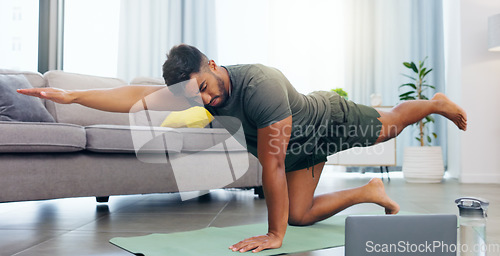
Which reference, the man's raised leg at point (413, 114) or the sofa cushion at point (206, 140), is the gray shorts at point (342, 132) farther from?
the sofa cushion at point (206, 140)

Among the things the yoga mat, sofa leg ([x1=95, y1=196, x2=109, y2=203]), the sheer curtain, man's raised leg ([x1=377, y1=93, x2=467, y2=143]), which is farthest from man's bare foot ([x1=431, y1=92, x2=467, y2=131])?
the sheer curtain

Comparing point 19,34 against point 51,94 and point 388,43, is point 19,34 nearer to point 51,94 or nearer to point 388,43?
point 51,94

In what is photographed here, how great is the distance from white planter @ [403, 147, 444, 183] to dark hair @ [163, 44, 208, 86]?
298 cm

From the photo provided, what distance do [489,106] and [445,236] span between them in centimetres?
355

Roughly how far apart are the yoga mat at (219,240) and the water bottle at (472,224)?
0.50m

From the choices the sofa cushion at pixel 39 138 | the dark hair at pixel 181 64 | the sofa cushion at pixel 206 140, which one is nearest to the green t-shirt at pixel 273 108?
the dark hair at pixel 181 64

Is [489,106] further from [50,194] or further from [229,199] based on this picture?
[50,194]

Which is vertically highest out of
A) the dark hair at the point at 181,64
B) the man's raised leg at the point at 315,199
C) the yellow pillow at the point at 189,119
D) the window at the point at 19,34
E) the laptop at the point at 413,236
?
the window at the point at 19,34

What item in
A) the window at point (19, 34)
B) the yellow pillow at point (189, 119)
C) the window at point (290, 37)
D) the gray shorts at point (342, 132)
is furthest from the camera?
the window at point (290, 37)

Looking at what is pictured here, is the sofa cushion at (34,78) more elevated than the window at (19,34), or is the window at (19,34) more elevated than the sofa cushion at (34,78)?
the window at (19,34)

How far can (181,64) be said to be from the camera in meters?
1.30

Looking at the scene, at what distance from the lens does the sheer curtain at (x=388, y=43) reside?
4617 mm

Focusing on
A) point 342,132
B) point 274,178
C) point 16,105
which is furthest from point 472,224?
point 16,105

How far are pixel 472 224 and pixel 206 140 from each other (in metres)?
1.61
